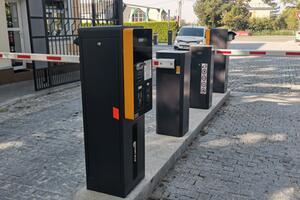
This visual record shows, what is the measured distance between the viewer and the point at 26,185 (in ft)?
11.4

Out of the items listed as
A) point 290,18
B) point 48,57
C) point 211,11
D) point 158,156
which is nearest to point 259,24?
point 290,18

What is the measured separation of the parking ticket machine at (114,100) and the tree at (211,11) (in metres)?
57.9

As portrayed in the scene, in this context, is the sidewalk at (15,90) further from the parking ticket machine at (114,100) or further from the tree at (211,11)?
the tree at (211,11)

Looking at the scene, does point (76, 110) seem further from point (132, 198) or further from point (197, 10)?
point (197, 10)

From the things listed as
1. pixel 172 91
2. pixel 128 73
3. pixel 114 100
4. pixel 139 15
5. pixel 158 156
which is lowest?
pixel 158 156

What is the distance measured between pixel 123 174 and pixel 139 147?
0.37m

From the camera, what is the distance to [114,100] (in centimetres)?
280

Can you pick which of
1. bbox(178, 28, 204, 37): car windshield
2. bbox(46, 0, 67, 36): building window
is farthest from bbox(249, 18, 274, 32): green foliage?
bbox(46, 0, 67, 36): building window

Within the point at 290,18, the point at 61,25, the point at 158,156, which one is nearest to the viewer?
the point at 158,156

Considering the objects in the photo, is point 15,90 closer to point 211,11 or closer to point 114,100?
point 114,100

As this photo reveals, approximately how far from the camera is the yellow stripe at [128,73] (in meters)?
2.64

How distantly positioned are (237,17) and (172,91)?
5534 centimetres

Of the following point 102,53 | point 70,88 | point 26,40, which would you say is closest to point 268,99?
point 70,88

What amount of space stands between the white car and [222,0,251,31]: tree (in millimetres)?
37914
